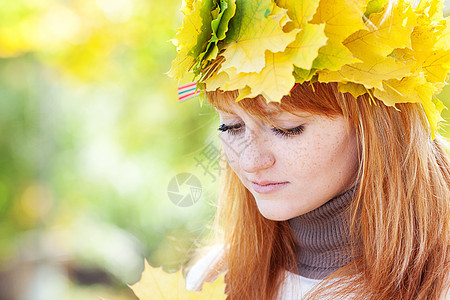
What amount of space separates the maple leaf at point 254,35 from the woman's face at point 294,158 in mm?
102

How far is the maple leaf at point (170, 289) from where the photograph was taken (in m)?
0.91

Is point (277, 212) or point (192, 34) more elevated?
point (192, 34)

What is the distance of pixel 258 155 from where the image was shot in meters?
0.94

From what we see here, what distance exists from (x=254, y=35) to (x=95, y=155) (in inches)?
97.2

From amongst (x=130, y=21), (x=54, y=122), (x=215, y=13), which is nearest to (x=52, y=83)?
(x=54, y=122)

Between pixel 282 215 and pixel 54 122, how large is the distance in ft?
7.86

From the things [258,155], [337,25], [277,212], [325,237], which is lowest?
[325,237]

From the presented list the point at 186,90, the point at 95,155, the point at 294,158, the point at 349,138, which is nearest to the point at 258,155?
the point at 294,158

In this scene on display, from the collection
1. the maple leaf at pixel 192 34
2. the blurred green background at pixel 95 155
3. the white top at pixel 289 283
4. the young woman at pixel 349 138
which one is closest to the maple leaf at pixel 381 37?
the young woman at pixel 349 138

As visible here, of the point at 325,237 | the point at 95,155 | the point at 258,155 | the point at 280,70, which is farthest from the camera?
the point at 95,155

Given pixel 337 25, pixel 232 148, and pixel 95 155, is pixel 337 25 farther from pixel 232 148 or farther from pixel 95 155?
pixel 95 155

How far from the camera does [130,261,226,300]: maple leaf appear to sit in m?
0.91

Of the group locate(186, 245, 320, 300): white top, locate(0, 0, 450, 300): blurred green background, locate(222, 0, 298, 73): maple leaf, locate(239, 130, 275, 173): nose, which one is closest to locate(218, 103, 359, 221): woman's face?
locate(239, 130, 275, 173): nose

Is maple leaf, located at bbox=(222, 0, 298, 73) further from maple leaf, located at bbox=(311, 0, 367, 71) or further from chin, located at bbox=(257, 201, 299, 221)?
chin, located at bbox=(257, 201, 299, 221)
